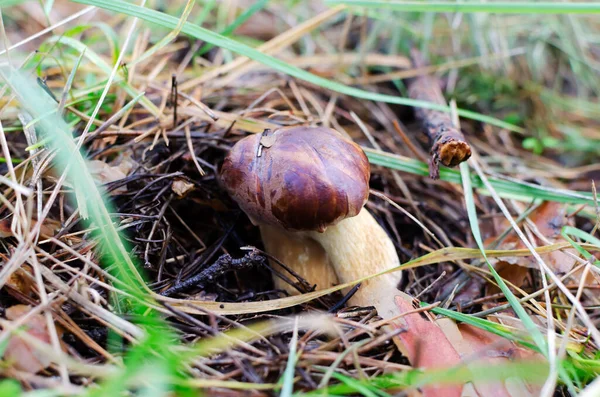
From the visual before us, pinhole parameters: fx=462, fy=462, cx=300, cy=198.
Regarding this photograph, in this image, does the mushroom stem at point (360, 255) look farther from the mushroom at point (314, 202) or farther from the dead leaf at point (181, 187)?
the dead leaf at point (181, 187)

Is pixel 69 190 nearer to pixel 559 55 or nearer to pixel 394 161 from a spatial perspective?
pixel 394 161

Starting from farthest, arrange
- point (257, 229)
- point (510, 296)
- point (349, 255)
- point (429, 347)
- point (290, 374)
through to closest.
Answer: point (257, 229) < point (349, 255) < point (510, 296) < point (429, 347) < point (290, 374)

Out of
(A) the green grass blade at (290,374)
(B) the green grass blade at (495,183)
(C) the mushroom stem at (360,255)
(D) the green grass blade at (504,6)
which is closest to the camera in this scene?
(A) the green grass blade at (290,374)

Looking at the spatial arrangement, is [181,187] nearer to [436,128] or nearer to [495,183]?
[436,128]

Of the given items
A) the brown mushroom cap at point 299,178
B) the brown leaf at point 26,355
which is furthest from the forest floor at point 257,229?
the brown mushroom cap at point 299,178

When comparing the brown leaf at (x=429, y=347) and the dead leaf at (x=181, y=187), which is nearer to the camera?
the brown leaf at (x=429, y=347)

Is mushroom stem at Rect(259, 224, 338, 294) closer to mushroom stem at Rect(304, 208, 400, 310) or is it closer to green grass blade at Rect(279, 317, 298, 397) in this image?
mushroom stem at Rect(304, 208, 400, 310)

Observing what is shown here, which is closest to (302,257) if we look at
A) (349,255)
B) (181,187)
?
(349,255)
